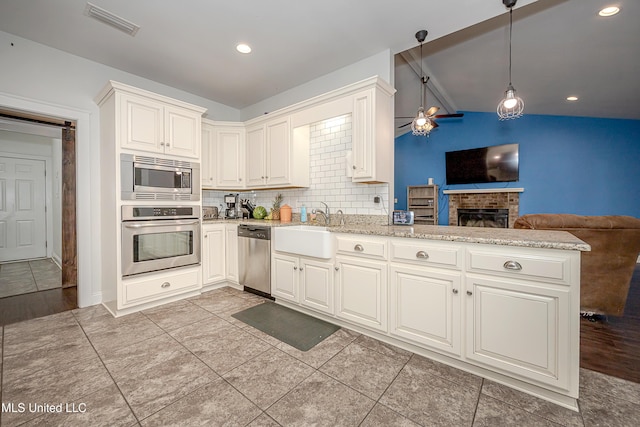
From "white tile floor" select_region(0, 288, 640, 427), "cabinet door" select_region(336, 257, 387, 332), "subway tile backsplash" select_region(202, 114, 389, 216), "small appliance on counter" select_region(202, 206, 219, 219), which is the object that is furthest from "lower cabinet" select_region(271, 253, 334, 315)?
"small appliance on counter" select_region(202, 206, 219, 219)

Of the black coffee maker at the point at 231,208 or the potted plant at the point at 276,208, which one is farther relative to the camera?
the black coffee maker at the point at 231,208

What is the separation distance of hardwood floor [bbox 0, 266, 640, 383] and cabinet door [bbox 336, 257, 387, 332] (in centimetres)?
147

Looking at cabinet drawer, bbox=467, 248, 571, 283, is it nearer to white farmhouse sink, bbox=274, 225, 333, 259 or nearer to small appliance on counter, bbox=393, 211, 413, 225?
small appliance on counter, bbox=393, 211, 413, 225

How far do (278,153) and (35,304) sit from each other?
3.33 meters

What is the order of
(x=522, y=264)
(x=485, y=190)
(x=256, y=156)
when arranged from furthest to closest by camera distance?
1. (x=485, y=190)
2. (x=256, y=156)
3. (x=522, y=264)

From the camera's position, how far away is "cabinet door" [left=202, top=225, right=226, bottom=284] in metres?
3.38

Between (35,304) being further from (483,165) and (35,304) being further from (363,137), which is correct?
(483,165)

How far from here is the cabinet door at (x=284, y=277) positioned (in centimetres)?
281

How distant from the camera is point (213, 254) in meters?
3.46

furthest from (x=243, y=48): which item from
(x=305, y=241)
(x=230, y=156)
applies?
(x=305, y=241)

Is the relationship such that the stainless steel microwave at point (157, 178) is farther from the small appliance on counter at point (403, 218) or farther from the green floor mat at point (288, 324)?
the small appliance on counter at point (403, 218)

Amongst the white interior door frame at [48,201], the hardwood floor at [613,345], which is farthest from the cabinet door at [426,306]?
the white interior door frame at [48,201]

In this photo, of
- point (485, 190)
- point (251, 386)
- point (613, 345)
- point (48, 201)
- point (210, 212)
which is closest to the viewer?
point (251, 386)

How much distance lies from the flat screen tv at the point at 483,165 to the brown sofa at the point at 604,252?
4.02m
